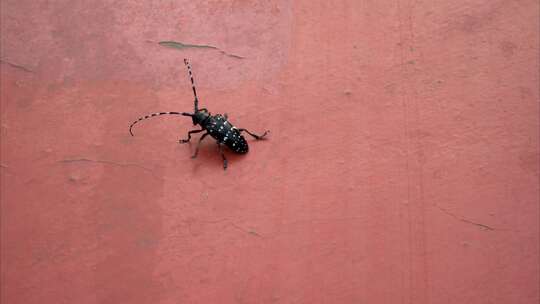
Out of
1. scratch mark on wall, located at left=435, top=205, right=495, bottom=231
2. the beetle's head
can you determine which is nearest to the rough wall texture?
scratch mark on wall, located at left=435, top=205, right=495, bottom=231

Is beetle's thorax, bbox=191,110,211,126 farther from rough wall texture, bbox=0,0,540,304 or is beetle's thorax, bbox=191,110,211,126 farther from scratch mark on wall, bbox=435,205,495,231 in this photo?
scratch mark on wall, bbox=435,205,495,231

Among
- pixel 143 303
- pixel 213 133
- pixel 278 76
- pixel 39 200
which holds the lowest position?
pixel 143 303

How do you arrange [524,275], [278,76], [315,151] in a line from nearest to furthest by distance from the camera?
[524,275] < [315,151] < [278,76]

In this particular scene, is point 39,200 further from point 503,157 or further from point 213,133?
point 503,157

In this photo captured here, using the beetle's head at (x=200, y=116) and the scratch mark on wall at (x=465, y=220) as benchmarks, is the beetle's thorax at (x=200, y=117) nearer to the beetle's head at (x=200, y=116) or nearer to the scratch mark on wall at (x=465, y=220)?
the beetle's head at (x=200, y=116)

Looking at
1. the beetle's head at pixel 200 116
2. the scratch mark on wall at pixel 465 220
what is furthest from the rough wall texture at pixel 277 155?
the beetle's head at pixel 200 116

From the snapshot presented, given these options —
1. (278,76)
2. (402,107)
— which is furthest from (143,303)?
(402,107)

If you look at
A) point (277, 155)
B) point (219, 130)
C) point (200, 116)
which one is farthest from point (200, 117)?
point (277, 155)
